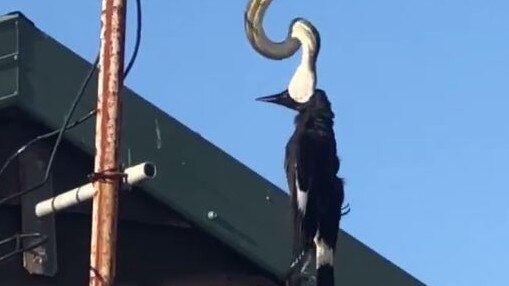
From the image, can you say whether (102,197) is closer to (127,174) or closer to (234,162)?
(127,174)

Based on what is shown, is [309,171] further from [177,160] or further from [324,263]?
[177,160]

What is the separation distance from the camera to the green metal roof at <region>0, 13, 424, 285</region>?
8.76 meters

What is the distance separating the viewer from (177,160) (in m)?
9.12

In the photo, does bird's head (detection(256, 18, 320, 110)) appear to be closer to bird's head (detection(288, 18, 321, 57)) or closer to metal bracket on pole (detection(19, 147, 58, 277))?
bird's head (detection(288, 18, 321, 57))

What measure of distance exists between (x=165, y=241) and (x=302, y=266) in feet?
3.93

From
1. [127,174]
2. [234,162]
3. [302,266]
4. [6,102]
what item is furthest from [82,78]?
[127,174]

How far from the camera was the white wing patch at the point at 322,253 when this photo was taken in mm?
8117

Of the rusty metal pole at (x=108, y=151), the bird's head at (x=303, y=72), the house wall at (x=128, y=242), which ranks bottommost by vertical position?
the rusty metal pole at (x=108, y=151)

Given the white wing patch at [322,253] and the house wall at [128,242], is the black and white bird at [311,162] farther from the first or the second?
the house wall at [128,242]

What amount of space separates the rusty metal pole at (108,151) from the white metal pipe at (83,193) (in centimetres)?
9

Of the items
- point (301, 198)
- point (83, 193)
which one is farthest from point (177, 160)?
point (83, 193)

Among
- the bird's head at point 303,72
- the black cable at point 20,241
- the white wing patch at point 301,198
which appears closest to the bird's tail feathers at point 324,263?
the white wing patch at point 301,198

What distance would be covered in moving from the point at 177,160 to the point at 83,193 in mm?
2015

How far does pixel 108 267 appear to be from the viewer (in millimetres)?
6613
